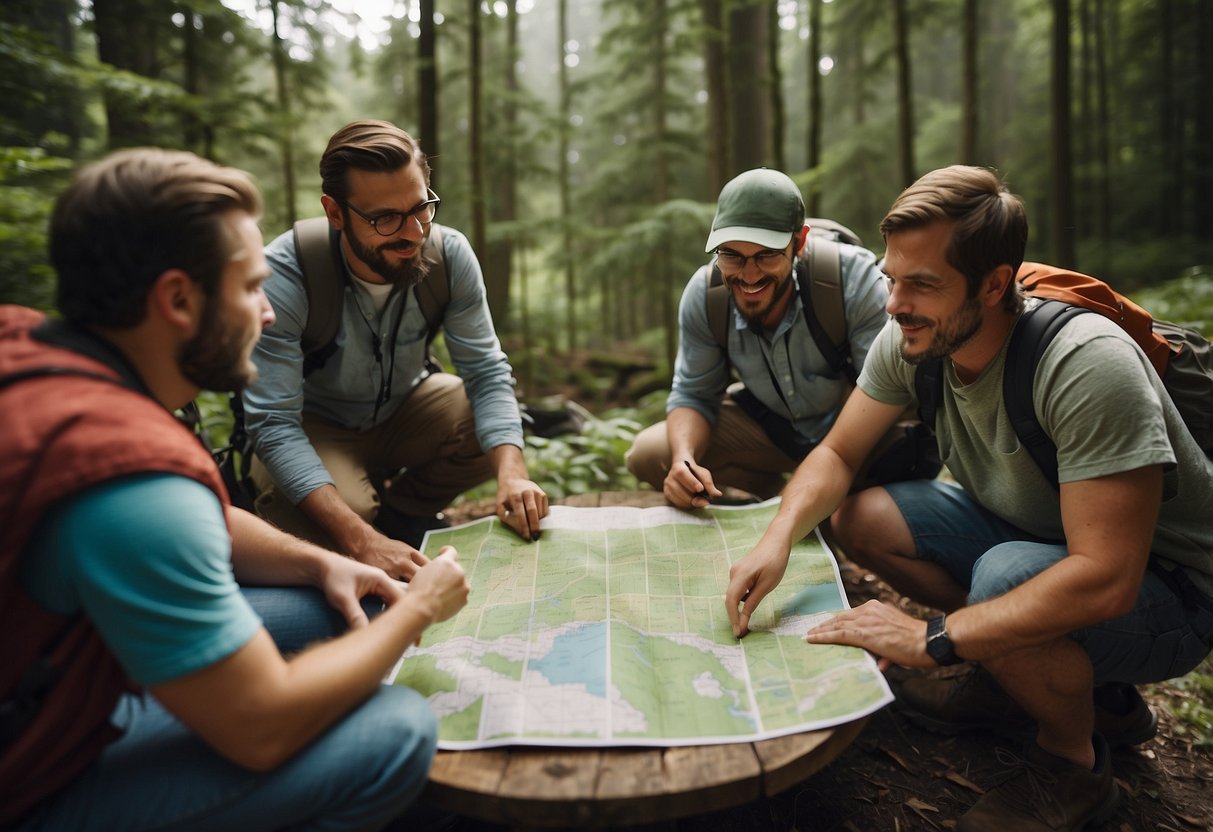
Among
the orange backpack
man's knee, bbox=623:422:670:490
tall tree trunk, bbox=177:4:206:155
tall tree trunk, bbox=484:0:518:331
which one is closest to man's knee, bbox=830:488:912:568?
the orange backpack

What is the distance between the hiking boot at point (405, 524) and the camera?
3891 mm

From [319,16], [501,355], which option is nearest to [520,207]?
[319,16]

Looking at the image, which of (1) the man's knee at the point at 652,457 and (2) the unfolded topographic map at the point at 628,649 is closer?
(2) the unfolded topographic map at the point at 628,649

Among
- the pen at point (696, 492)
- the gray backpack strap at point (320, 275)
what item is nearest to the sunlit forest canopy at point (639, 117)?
the gray backpack strap at point (320, 275)

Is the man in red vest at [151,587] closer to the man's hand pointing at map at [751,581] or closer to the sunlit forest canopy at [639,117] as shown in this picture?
the man's hand pointing at map at [751,581]

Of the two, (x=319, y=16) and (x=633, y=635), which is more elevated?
(x=319, y=16)

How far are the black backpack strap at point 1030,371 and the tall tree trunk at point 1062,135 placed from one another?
7642mm

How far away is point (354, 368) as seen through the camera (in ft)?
11.2

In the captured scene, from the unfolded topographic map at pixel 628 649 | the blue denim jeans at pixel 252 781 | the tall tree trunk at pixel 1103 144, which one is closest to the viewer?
the blue denim jeans at pixel 252 781

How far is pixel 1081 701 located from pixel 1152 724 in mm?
686

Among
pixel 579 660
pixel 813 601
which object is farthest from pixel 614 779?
pixel 813 601

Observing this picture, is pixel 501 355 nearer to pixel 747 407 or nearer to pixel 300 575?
pixel 747 407

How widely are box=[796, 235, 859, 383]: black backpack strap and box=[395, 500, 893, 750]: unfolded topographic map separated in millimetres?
984

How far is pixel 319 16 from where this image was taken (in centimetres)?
1200
